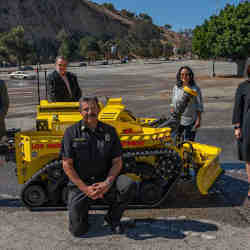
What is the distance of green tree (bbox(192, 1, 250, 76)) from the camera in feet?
94.6

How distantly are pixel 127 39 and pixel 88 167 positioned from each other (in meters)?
Answer: 139

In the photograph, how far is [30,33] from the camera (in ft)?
358

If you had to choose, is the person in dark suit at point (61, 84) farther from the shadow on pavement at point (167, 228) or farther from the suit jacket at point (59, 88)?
the shadow on pavement at point (167, 228)

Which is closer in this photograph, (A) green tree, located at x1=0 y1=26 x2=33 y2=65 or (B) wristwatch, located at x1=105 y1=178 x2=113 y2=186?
(B) wristwatch, located at x1=105 y1=178 x2=113 y2=186

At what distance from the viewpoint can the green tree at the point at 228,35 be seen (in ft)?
94.6

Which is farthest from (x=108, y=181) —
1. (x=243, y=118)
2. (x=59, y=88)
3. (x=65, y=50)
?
(x=65, y=50)

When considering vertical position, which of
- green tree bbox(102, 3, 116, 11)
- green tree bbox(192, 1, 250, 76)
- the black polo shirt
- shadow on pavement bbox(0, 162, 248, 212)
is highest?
green tree bbox(102, 3, 116, 11)

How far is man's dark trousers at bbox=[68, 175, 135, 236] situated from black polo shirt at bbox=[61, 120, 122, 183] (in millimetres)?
214

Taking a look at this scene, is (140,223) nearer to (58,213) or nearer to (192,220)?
(192,220)

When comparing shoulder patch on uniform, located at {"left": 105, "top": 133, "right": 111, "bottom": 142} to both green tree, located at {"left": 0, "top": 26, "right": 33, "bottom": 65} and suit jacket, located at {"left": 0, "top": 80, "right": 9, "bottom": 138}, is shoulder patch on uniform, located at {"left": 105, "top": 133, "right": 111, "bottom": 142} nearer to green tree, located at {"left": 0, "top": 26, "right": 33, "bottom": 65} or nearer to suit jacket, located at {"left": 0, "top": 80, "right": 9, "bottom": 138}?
suit jacket, located at {"left": 0, "top": 80, "right": 9, "bottom": 138}

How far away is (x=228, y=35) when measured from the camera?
28.9m

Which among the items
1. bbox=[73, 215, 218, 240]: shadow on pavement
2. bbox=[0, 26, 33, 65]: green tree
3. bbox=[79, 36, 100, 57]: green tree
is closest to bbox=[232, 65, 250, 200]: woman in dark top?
bbox=[73, 215, 218, 240]: shadow on pavement

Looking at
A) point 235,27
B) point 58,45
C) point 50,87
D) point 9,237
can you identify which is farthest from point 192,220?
point 58,45

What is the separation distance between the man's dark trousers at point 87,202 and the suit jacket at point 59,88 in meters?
2.35
